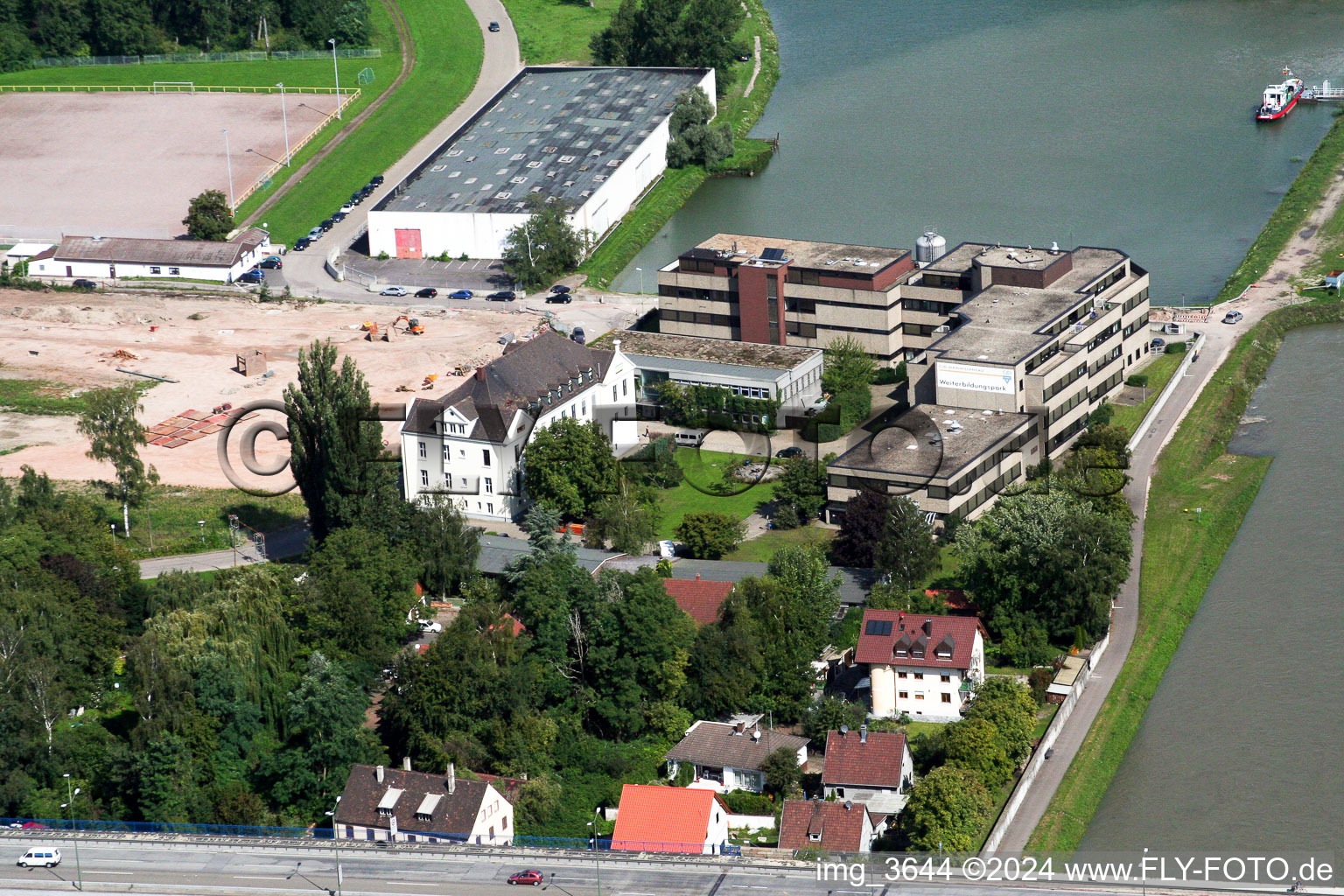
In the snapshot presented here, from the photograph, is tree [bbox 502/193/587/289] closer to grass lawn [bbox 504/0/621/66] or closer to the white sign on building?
the white sign on building

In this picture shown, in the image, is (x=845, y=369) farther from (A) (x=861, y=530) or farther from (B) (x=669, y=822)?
(B) (x=669, y=822)

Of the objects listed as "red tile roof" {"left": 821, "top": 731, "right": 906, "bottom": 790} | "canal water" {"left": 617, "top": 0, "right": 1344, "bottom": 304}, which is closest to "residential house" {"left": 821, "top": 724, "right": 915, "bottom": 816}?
"red tile roof" {"left": 821, "top": 731, "right": 906, "bottom": 790}

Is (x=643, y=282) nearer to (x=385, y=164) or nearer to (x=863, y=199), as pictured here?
(x=863, y=199)

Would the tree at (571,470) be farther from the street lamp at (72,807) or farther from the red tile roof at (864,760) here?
the street lamp at (72,807)

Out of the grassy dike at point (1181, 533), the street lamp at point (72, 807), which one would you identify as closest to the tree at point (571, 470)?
the grassy dike at point (1181, 533)

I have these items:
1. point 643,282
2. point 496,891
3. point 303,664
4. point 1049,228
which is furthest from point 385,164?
point 496,891

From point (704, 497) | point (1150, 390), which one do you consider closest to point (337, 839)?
point (704, 497)
